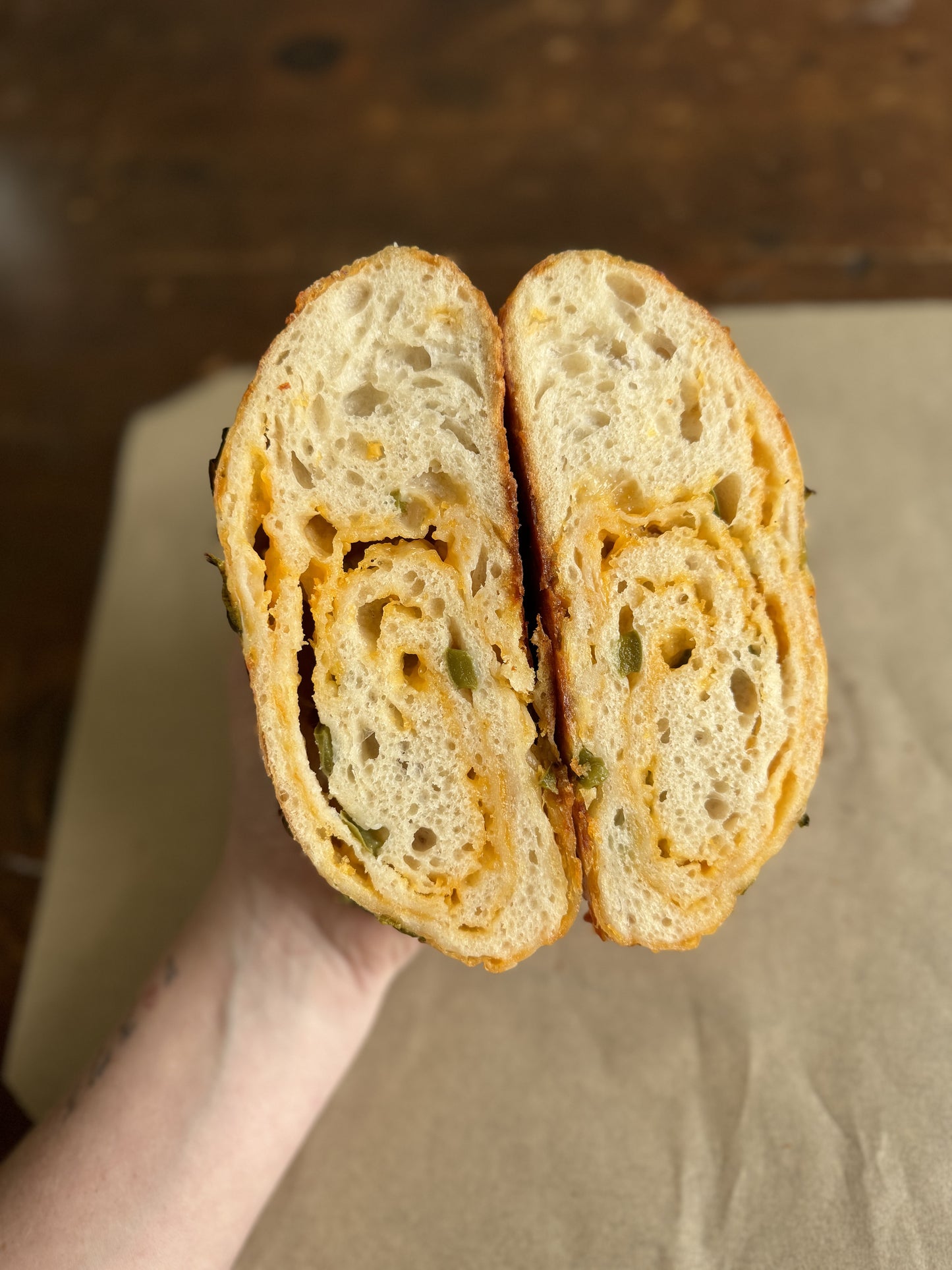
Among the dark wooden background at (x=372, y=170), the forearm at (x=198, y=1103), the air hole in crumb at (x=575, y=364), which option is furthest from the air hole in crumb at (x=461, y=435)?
the dark wooden background at (x=372, y=170)

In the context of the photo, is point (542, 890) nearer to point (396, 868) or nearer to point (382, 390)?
point (396, 868)

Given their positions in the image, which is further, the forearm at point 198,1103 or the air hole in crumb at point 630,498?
the forearm at point 198,1103

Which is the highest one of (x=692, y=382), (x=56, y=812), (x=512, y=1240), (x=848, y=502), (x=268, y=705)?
(x=692, y=382)

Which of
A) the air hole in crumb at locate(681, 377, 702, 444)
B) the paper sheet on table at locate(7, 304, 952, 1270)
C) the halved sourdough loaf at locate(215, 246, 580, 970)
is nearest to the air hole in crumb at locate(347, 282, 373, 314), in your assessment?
the halved sourdough loaf at locate(215, 246, 580, 970)

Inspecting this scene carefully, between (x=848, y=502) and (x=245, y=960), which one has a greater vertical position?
(x=848, y=502)

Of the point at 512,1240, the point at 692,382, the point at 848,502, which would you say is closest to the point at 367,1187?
the point at 512,1240

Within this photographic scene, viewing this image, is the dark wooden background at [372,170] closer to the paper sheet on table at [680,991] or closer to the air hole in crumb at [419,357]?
the paper sheet on table at [680,991]
